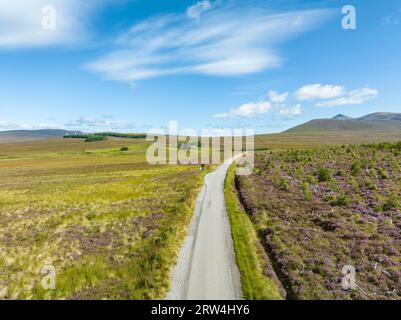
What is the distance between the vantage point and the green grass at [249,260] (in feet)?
39.8

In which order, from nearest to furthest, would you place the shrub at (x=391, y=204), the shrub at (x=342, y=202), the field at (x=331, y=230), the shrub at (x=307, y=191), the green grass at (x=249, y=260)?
1. the green grass at (x=249, y=260)
2. the field at (x=331, y=230)
3. the shrub at (x=391, y=204)
4. the shrub at (x=342, y=202)
5. the shrub at (x=307, y=191)

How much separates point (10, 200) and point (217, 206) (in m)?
29.5

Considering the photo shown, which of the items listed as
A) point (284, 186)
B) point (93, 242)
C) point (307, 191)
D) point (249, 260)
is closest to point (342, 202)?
point (307, 191)

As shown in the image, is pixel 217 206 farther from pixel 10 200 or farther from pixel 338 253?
pixel 10 200

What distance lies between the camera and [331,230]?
19.2 m

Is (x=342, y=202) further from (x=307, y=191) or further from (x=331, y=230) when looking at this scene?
(x=331, y=230)

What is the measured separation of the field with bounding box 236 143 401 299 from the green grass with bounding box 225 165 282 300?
0.66 meters

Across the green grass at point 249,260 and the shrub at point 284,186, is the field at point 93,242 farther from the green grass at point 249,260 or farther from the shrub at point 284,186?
the shrub at point 284,186

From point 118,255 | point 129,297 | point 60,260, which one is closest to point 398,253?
point 129,297

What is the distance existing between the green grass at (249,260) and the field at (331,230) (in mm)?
664

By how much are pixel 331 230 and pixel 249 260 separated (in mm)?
7786

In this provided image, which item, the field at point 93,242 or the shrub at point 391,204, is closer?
the field at point 93,242

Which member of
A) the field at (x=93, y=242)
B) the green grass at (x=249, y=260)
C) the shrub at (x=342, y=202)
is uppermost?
the shrub at (x=342, y=202)

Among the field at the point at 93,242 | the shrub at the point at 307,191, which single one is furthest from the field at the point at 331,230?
the field at the point at 93,242
